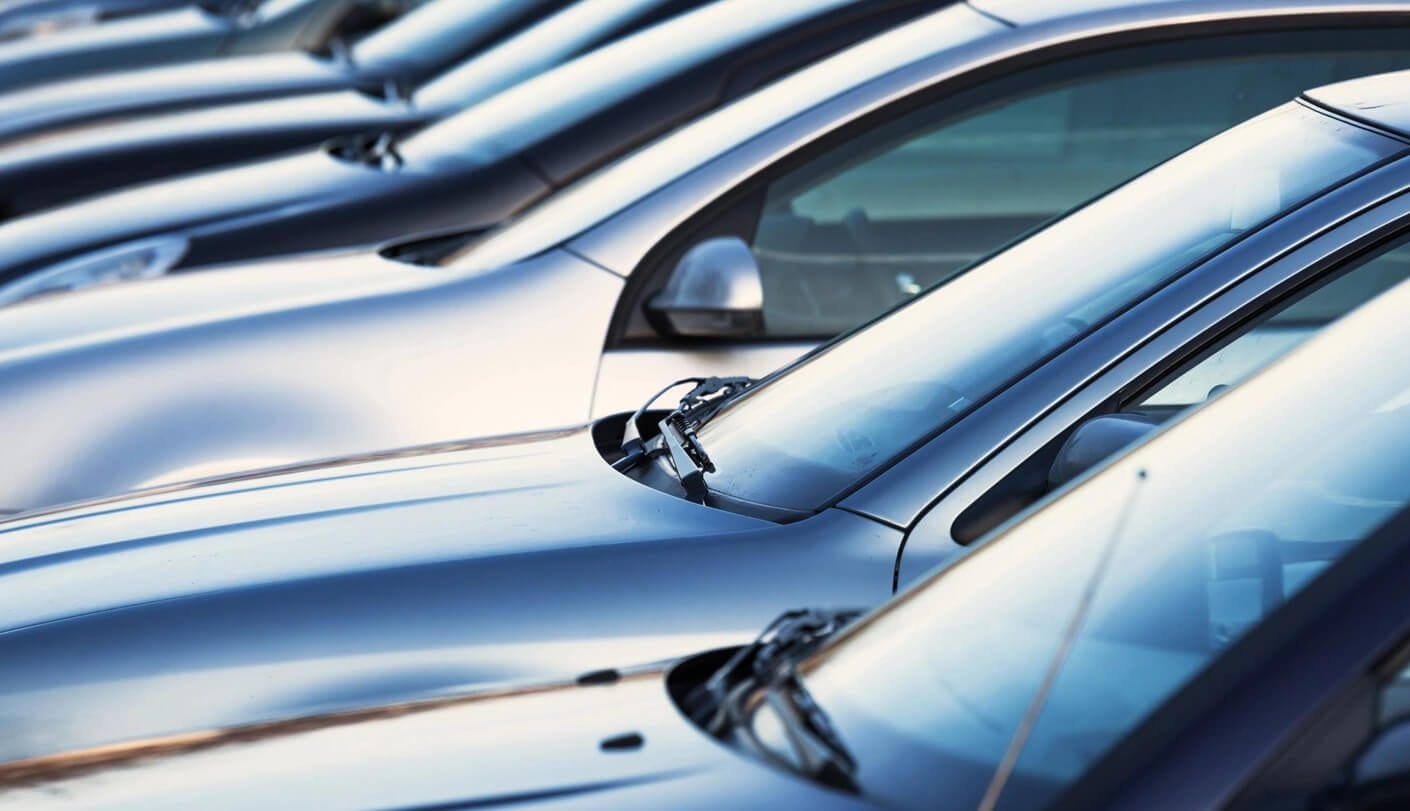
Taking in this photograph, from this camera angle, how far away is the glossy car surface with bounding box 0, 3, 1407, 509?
349 cm

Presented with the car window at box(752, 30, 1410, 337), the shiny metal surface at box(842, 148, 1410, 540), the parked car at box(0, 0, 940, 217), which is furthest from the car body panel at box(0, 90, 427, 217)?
the shiny metal surface at box(842, 148, 1410, 540)

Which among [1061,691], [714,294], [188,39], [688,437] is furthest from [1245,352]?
[188,39]

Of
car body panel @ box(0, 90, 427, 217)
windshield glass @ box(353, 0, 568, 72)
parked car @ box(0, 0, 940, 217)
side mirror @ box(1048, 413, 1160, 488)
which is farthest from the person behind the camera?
windshield glass @ box(353, 0, 568, 72)

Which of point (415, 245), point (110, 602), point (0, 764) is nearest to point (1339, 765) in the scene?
point (0, 764)

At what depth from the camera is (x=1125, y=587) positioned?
1.63 meters

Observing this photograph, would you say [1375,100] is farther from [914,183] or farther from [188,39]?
[188,39]

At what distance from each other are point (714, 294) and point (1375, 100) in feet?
4.22

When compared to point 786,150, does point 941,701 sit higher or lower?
lower

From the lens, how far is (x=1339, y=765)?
1338 millimetres

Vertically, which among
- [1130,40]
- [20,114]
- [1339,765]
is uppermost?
[20,114]

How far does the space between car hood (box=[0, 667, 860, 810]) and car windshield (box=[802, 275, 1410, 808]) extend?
15cm

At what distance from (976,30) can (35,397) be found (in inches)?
83.0

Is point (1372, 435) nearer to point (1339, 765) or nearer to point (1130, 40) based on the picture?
point (1339, 765)

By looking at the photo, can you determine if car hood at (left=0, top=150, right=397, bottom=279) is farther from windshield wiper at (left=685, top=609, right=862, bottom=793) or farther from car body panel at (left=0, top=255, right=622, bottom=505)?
windshield wiper at (left=685, top=609, right=862, bottom=793)
